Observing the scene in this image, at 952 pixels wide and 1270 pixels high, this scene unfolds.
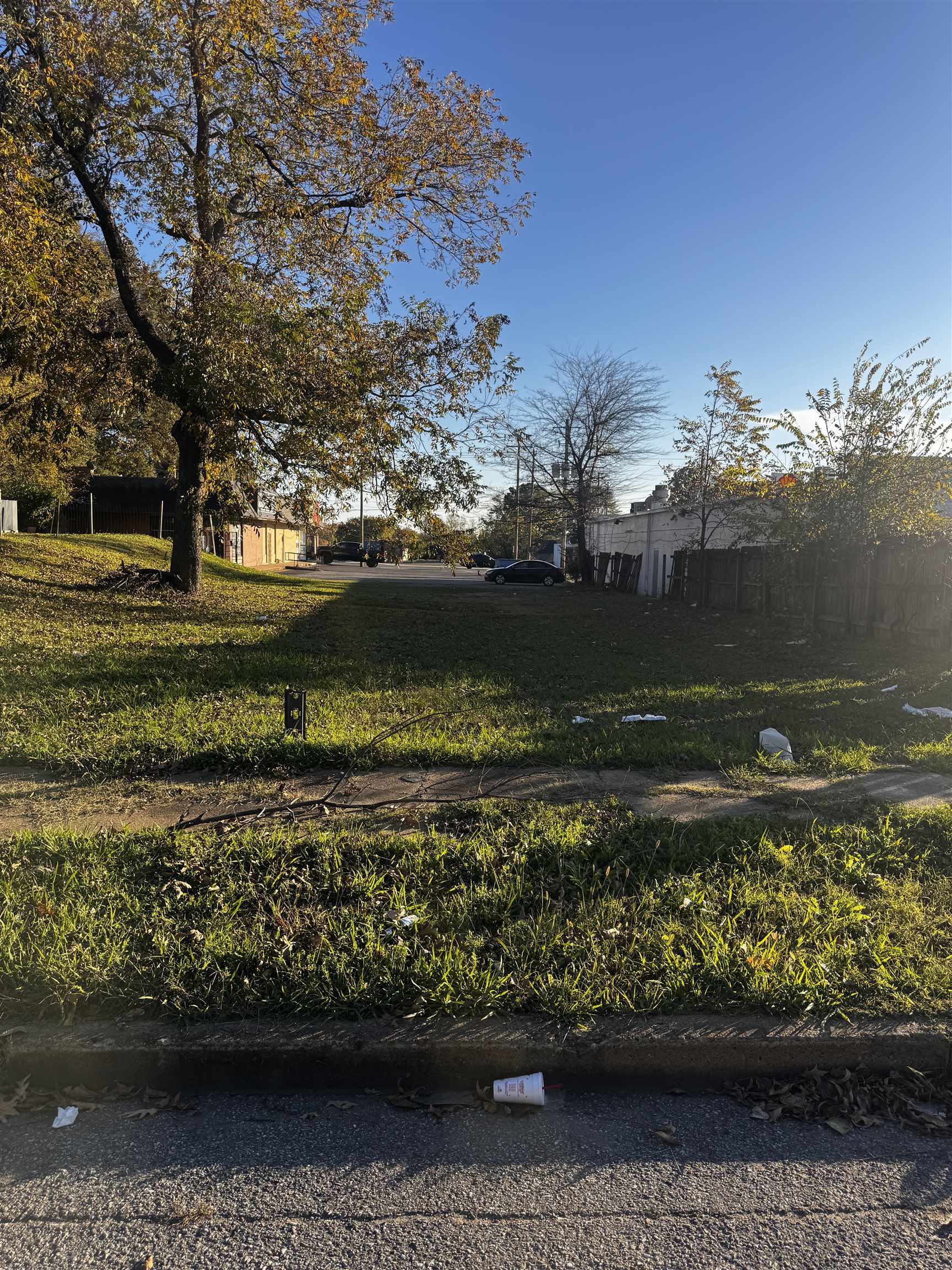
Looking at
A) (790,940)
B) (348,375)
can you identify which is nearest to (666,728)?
(790,940)

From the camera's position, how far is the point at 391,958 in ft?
9.70

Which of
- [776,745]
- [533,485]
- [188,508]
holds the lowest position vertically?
[776,745]

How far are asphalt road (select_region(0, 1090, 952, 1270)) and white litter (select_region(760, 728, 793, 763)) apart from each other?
3666 mm

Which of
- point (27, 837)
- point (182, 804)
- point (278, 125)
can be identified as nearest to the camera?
point (27, 837)

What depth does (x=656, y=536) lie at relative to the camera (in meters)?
29.0

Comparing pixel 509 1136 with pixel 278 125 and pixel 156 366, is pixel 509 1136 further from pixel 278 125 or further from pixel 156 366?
pixel 278 125

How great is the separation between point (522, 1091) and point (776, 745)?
4.20m

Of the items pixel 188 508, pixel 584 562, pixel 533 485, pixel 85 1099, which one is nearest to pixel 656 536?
pixel 584 562

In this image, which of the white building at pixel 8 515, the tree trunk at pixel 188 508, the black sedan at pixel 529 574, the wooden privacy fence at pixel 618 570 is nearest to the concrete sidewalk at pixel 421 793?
the tree trunk at pixel 188 508

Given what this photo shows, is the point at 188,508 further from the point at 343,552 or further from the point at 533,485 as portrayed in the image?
the point at 343,552

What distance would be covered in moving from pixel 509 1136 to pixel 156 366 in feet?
44.9

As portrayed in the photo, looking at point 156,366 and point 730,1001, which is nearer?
point 730,1001

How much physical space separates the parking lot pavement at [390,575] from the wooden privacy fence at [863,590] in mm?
12798

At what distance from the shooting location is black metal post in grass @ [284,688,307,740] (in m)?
5.66
